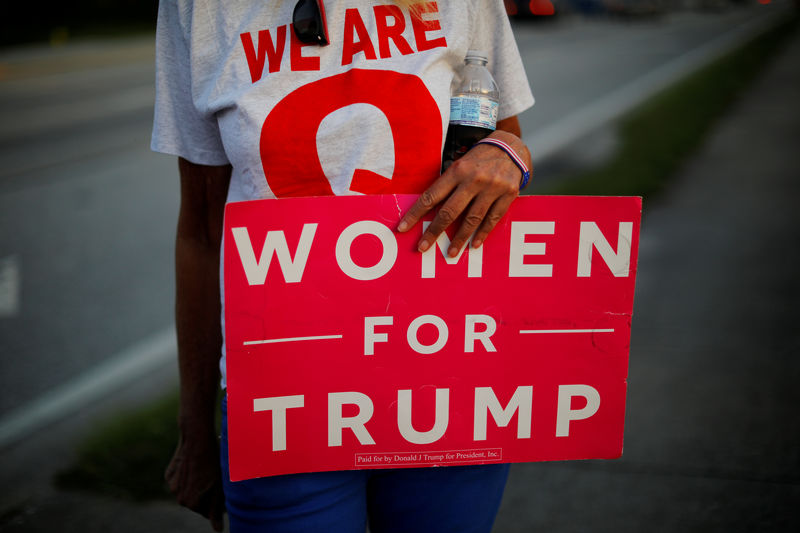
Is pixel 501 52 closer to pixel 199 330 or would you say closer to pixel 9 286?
pixel 199 330

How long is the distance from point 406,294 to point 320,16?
1.63 feet

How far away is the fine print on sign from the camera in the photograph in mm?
1237

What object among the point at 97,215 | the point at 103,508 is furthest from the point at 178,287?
the point at 97,215

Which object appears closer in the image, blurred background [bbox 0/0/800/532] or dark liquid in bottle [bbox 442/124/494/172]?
dark liquid in bottle [bbox 442/124/494/172]

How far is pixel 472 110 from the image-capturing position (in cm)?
127

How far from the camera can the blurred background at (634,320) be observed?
2979 millimetres

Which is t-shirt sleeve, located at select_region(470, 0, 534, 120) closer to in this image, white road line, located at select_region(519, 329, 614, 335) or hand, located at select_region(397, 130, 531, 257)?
hand, located at select_region(397, 130, 531, 257)

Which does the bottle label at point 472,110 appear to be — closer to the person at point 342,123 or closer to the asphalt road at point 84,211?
the person at point 342,123

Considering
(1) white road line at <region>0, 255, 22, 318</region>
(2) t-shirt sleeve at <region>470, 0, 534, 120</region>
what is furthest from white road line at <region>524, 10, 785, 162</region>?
(2) t-shirt sleeve at <region>470, 0, 534, 120</region>

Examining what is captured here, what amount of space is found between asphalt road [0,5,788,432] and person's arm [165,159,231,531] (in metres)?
2.59

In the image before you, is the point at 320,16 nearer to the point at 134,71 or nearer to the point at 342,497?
the point at 342,497

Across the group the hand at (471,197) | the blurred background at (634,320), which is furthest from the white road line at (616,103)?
the hand at (471,197)

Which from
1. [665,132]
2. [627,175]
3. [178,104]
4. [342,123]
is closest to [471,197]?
[342,123]

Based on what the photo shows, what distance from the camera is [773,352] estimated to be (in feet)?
13.4
